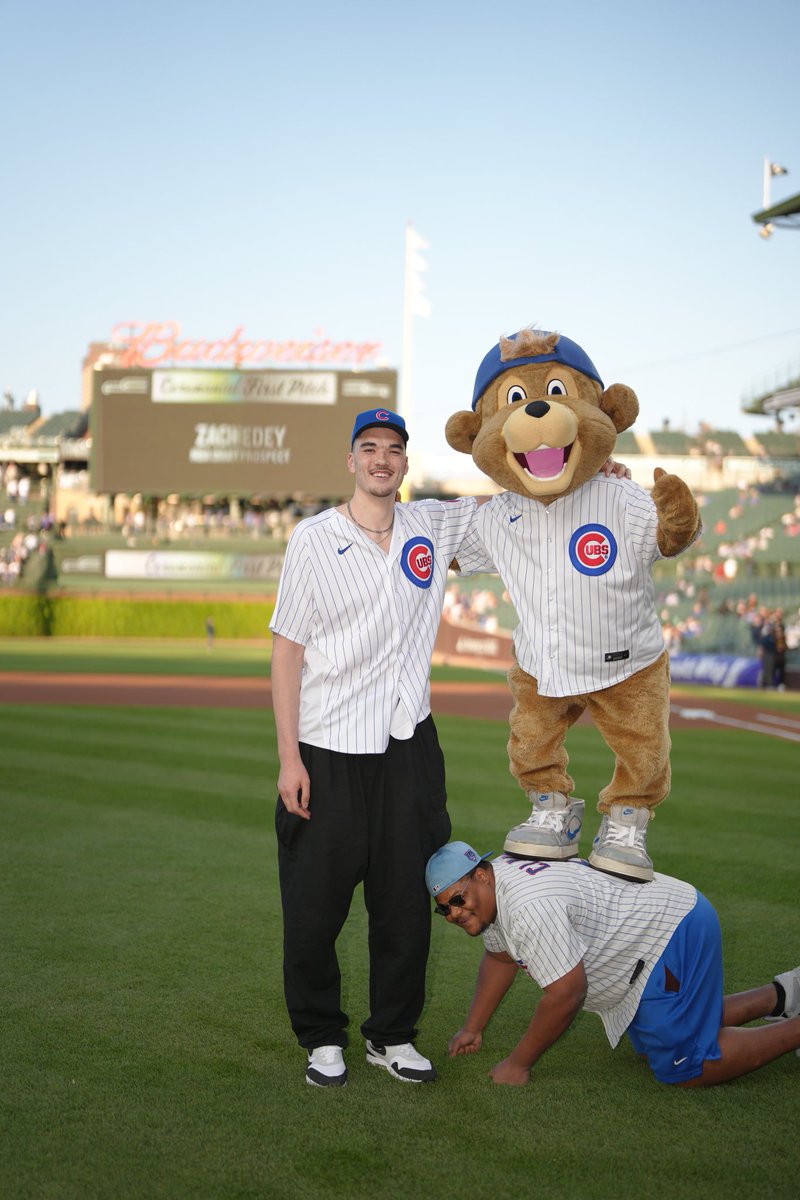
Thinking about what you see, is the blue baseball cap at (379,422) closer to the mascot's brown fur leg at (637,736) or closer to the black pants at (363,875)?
the black pants at (363,875)

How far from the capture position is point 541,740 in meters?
4.20

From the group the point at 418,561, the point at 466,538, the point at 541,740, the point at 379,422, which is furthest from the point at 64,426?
the point at 541,740

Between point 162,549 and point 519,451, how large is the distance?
44747mm

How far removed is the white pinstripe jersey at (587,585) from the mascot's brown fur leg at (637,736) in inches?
2.6

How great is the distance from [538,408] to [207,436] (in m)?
43.1

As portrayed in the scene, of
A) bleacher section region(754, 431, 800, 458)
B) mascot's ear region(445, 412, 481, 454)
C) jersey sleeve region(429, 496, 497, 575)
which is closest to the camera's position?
jersey sleeve region(429, 496, 497, 575)

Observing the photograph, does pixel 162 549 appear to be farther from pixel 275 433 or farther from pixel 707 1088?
pixel 707 1088

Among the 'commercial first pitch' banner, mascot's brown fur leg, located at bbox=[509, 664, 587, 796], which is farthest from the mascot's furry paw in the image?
the 'commercial first pitch' banner

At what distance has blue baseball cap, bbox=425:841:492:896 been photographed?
377 cm

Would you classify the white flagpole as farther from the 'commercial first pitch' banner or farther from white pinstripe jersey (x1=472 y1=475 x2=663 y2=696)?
white pinstripe jersey (x1=472 y1=475 x2=663 y2=696)

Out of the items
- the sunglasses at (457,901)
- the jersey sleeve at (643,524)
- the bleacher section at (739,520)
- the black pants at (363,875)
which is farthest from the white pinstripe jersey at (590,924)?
the bleacher section at (739,520)

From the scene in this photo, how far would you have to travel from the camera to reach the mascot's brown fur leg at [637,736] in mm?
4078

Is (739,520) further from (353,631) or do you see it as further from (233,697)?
(353,631)

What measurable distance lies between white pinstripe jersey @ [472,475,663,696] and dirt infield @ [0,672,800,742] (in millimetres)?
10872
